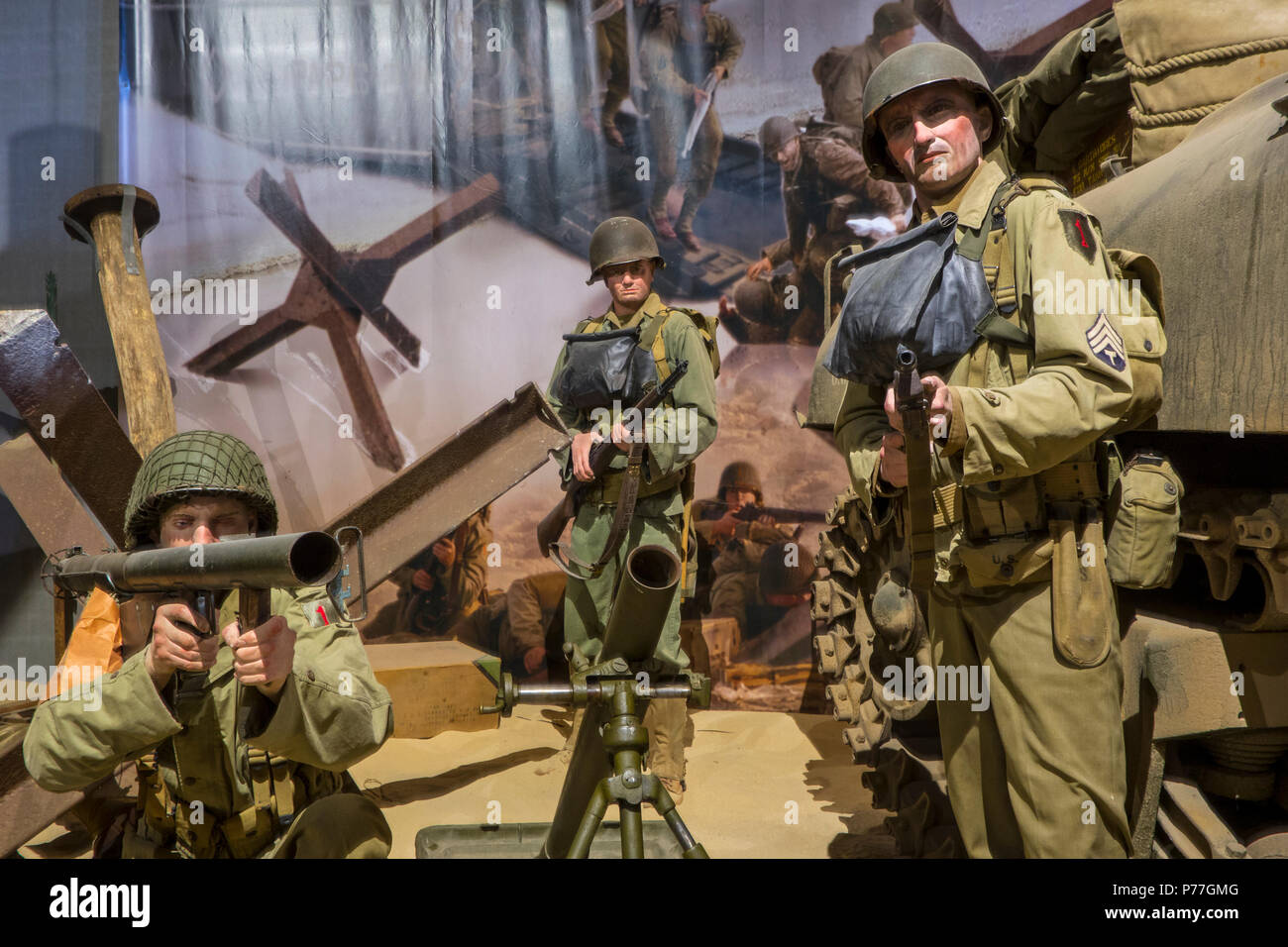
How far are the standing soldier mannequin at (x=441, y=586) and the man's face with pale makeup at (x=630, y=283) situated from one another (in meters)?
2.12

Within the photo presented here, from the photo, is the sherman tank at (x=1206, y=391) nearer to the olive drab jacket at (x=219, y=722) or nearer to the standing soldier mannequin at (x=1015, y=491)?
the standing soldier mannequin at (x=1015, y=491)

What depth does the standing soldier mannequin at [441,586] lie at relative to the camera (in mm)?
6477

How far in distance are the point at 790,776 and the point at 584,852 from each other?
3.36m

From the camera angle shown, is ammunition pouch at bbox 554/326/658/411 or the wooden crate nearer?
ammunition pouch at bbox 554/326/658/411

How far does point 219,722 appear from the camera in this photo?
249cm

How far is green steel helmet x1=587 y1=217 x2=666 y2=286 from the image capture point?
479cm

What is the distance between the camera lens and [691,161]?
641 cm

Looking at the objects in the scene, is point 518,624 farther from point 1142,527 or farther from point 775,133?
point 1142,527

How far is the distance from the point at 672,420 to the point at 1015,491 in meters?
2.17

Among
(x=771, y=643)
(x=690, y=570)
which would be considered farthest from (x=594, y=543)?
(x=771, y=643)

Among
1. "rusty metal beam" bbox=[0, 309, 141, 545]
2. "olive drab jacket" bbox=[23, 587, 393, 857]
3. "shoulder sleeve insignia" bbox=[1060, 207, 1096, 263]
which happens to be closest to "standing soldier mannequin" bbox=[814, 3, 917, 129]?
"shoulder sleeve insignia" bbox=[1060, 207, 1096, 263]

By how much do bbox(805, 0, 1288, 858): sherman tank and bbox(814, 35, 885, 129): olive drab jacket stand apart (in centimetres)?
251

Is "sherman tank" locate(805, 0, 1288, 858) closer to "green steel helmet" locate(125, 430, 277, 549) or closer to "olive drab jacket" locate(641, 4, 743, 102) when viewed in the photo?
"green steel helmet" locate(125, 430, 277, 549)
